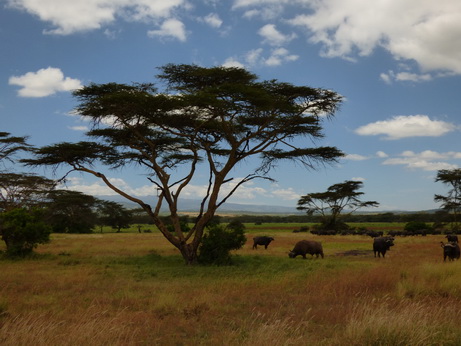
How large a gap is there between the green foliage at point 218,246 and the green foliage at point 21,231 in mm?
9678

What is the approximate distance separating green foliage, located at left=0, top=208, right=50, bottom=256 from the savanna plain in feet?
15.7

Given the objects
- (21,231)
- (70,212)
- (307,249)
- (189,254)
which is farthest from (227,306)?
(70,212)

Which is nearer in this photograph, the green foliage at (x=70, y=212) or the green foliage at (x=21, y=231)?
the green foliage at (x=21, y=231)

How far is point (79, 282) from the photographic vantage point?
13094 millimetres

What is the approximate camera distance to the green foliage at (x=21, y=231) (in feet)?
71.5

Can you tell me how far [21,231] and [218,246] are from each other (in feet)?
36.3

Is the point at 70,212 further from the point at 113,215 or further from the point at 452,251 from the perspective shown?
the point at 452,251

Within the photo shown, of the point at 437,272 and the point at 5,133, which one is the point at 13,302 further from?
the point at 5,133

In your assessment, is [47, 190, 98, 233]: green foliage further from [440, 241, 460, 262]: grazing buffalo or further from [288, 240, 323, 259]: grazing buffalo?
[440, 241, 460, 262]: grazing buffalo

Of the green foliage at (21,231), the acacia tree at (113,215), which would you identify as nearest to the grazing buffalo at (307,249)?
the green foliage at (21,231)

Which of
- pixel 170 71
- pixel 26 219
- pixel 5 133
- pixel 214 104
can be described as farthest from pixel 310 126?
pixel 5 133

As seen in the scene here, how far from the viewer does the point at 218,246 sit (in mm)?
19344

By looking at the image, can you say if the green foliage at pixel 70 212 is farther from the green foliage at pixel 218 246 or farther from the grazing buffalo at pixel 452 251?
the grazing buffalo at pixel 452 251

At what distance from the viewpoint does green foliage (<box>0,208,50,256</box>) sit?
2180cm
